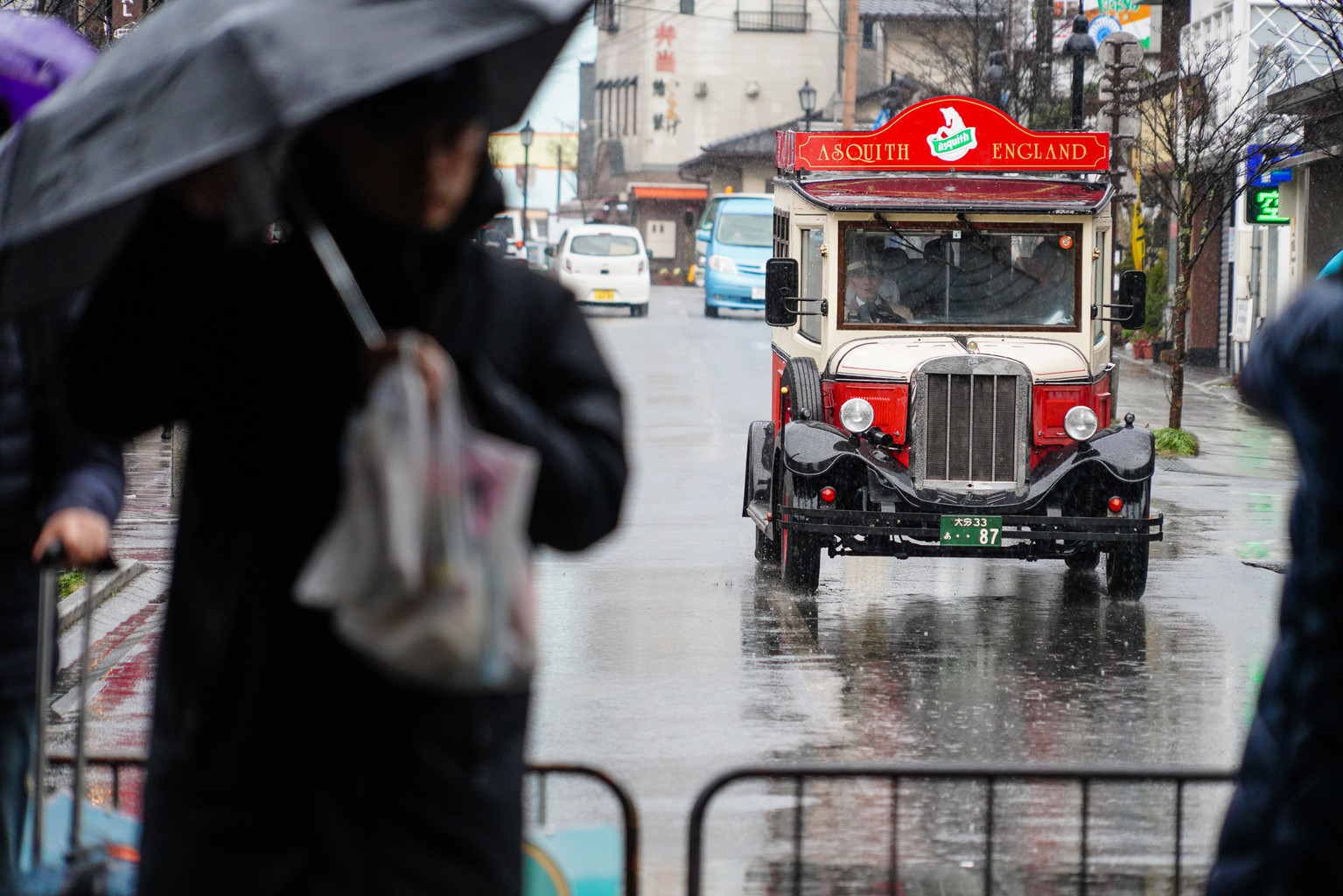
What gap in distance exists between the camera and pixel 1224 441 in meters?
21.1

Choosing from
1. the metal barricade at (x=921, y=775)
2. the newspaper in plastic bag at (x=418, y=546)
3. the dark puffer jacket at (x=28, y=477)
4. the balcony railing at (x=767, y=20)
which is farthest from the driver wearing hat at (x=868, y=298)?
the balcony railing at (x=767, y=20)

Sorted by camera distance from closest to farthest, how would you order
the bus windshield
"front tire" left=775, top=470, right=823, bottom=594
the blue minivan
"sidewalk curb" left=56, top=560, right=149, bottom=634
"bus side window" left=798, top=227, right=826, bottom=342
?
"sidewalk curb" left=56, top=560, right=149, bottom=634
"front tire" left=775, top=470, right=823, bottom=594
the bus windshield
"bus side window" left=798, top=227, right=826, bottom=342
the blue minivan

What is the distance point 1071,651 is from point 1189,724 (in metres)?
1.72

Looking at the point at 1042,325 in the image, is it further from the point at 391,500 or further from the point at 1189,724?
the point at 391,500

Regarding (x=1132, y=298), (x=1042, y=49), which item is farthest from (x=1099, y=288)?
(x=1042, y=49)

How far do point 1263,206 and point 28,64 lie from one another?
2521 centimetres

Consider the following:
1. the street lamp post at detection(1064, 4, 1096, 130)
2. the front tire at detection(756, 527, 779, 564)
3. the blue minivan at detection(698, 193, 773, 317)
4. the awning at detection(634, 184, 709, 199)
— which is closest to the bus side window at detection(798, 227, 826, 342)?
the front tire at detection(756, 527, 779, 564)

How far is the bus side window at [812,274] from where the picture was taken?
1182 cm

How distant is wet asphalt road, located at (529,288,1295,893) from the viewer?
6.41m

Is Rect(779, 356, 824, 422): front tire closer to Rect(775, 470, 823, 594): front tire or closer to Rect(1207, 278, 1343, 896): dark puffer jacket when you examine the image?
Rect(775, 470, 823, 594): front tire

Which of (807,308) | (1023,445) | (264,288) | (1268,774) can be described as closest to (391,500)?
(264,288)

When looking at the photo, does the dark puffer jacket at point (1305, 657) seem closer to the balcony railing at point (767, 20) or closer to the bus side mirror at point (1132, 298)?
the bus side mirror at point (1132, 298)

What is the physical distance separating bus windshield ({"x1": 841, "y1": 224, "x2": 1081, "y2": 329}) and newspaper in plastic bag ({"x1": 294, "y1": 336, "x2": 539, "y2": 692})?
9.45 m

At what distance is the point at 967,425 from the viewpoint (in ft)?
35.9
